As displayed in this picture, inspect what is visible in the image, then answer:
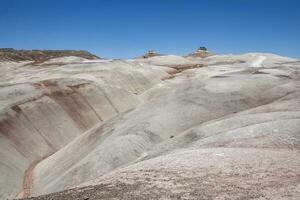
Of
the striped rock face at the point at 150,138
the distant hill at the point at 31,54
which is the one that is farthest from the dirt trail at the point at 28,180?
the distant hill at the point at 31,54

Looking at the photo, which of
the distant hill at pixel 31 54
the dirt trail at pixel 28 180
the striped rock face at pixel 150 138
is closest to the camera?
the striped rock face at pixel 150 138

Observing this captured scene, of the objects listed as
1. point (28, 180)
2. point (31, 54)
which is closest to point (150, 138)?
point (28, 180)

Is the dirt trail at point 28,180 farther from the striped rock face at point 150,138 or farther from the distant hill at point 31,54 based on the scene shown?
the distant hill at point 31,54

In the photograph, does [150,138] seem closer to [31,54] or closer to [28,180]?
[28,180]

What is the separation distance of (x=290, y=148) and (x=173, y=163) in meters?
5.17

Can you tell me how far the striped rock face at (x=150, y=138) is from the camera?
10.8 meters

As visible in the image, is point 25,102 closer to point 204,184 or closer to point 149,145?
point 149,145

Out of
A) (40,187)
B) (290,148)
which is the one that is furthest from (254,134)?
(40,187)

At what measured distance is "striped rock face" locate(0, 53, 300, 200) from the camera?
1075 centimetres

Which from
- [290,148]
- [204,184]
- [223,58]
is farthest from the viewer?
[223,58]

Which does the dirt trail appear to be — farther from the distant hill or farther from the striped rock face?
the distant hill

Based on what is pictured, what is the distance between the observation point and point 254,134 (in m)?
17.0

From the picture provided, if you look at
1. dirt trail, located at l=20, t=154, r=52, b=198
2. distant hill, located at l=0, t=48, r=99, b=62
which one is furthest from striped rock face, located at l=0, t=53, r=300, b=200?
distant hill, located at l=0, t=48, r=99, b=62

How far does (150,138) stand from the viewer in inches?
880
